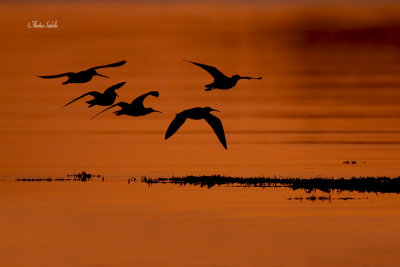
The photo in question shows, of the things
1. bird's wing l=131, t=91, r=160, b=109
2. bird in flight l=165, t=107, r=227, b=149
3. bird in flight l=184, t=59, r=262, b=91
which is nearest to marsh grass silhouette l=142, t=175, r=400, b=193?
bird in flight l=184, t=59, r=262, b=91

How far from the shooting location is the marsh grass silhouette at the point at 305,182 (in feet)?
159

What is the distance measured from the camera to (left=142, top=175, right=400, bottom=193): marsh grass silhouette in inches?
1906

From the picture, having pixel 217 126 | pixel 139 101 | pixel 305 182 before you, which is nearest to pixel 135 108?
pixel 139 101

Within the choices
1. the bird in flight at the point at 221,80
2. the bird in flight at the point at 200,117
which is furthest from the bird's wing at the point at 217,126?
the bird in flight at the point at 221,80

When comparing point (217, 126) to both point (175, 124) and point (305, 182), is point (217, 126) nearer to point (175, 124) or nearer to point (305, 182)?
point (175, 124)

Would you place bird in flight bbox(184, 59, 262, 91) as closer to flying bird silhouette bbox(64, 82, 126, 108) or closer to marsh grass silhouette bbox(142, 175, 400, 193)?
flying bird silhouette bbox(64, 82, 126, 108)

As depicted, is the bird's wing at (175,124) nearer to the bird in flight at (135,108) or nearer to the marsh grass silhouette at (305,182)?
the bird in flight at (135,108)

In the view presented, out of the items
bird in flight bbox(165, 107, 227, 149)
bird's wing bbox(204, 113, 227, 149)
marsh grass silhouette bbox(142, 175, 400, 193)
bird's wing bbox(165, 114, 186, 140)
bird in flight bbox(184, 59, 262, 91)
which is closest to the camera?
bird's wing bbox(165, 114, 186, 140)

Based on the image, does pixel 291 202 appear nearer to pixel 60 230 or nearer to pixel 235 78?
pixel 60 230

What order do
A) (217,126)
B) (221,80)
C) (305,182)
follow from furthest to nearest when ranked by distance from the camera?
1. (305,182)
2. (221,80)
3. (217,126)

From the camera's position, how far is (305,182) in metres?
49.7

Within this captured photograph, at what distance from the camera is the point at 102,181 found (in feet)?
174

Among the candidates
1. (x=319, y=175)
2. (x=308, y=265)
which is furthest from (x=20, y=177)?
(x=308, y=265)

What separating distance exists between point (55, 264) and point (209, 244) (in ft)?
16.0
